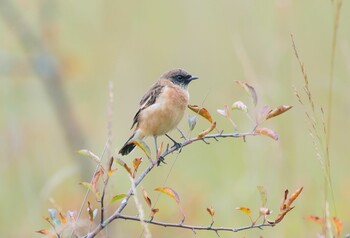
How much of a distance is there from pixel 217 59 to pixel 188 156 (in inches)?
50.0

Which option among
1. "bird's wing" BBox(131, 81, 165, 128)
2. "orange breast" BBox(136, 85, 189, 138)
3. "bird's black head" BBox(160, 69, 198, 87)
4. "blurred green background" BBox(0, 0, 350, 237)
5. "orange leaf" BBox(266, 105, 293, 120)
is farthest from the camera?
"blurred green background" BBox(0, 0, 350, 237)

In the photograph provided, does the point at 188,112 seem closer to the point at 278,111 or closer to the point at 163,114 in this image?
the point at 163,114

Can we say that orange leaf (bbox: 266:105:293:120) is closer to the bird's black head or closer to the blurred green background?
the blurred green background

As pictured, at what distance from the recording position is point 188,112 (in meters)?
5.25

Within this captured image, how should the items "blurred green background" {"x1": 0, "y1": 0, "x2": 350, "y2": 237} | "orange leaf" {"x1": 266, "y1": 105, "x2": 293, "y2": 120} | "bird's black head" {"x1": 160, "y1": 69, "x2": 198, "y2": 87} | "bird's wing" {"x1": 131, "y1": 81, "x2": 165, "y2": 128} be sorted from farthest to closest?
"blurred green background" {"x1": 0, "y1": 0, "x2": 350, "y2": 237}, "bird's black head" {"x1": 160, "y1": 69, "x2": 198, "y2": 87}, "bird's wing" {"x1": 131, "y1": 81, "x2": 165, "y2": 128}, "orange leaf" {"x1": 266, "y1": 105, "x2": 293, "y2": 120}

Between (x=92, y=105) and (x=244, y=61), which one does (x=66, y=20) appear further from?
(x=244, y=61)

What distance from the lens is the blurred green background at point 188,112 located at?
4.79 m

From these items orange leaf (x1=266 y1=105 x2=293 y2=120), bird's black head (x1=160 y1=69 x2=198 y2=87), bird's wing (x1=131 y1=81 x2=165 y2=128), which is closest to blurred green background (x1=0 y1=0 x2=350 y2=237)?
bird's black head (x1=160 y1=69 x2=198 y2=87)

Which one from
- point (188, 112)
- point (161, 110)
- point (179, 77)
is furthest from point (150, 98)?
point (188, 112)

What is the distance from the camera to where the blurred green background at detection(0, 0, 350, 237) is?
189 inches

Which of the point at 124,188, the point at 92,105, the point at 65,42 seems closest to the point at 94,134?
the point at 92,105

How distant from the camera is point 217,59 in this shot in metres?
7.39

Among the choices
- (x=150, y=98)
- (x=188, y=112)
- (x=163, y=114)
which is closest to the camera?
(x=163, y=114)

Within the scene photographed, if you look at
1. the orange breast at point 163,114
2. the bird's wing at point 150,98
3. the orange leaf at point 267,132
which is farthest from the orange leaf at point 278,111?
the bird's wing at point 150,98
